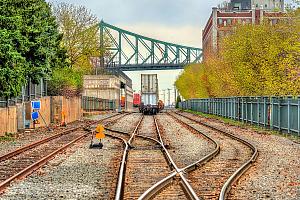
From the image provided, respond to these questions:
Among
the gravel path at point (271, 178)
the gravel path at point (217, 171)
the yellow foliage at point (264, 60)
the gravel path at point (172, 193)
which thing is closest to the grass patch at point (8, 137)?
the gravel path at point (217, 171)

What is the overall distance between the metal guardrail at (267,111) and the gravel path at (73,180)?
13.4 m

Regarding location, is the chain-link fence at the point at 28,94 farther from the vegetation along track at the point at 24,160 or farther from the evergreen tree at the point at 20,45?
the vegetation along track at the point at 24,160

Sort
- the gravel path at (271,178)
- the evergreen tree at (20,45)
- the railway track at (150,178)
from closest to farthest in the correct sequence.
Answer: the railway track at (150,178), the gravel path at (271,178), the evergreen tree at (20,45)

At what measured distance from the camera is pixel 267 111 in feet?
125

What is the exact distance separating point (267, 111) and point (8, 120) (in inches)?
636

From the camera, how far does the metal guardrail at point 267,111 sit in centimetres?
3073

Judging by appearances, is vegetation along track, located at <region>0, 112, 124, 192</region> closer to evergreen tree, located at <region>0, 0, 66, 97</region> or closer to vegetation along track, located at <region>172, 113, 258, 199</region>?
evergreen tree, located at <region>0, 0, 66, 97</region>

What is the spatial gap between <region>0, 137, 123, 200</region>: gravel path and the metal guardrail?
13.4m

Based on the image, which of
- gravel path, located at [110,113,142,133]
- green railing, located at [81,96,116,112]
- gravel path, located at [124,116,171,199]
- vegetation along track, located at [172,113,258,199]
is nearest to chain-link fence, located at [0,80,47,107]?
gravel path, located at [110,113,142,133]

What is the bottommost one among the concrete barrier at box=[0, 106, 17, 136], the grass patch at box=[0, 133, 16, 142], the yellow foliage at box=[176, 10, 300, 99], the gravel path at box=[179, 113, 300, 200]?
the gravel path at box=[179, 113, 300, 200]

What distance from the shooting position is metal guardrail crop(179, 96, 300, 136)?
101ft

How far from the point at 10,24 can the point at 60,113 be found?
64.9 feet

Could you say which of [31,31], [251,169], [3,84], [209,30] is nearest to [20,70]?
[3,84]

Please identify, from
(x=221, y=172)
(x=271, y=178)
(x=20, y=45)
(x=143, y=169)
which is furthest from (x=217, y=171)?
(x=20, y=45)
